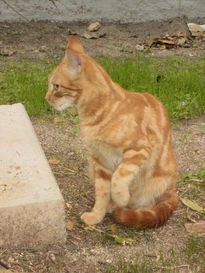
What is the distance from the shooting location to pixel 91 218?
302 centimetres

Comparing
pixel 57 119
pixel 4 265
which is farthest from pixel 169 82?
pixel 4 265

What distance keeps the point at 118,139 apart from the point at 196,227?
671mm

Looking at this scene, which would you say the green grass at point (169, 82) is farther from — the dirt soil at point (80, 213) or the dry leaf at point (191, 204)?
the dry leaf at point (191, 204)

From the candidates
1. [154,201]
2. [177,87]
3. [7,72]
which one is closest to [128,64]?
[177,87]

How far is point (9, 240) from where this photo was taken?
2734 mm

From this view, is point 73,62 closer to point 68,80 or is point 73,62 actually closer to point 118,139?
point 68,80

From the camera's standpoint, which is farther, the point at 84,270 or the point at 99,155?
the point at 99,155

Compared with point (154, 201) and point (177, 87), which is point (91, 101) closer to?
point (154, 201)

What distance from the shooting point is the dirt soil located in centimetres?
271

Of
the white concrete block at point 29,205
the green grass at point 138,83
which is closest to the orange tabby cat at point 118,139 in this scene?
the white concrete block at point 29,205

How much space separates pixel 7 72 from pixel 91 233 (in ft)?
8.77

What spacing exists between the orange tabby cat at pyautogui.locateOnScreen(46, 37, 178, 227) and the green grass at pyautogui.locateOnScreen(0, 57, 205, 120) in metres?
1.51

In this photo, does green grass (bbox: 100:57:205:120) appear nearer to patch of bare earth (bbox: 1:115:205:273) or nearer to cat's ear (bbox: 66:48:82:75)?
patch of bare earth (bbox: 1:115:205:273)

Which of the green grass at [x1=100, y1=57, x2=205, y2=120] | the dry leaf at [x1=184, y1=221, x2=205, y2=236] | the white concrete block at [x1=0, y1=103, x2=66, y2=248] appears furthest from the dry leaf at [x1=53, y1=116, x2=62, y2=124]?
the dry leaf at [x1=184, y1=221, x2=205, y2=236]
